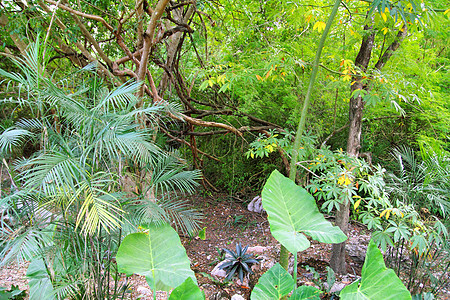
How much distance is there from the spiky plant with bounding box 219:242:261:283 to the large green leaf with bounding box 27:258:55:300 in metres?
1.53

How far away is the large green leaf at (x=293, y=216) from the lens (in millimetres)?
1199

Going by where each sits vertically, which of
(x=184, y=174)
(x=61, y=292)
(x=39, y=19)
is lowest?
(x=61, y=292)

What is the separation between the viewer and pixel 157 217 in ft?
5.54

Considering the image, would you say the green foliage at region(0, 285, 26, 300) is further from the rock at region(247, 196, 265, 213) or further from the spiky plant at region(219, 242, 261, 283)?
the rock at region(247, 196, 265, 213)

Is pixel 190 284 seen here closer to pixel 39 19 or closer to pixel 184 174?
pixel 184 174

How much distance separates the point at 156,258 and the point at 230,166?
367cm

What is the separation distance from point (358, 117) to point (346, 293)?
6.26 feet

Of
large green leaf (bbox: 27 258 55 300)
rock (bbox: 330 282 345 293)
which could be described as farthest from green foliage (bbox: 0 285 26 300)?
rock (bbox: 330 282 345 293)

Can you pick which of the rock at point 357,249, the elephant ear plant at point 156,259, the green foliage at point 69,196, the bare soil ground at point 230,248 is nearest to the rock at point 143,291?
the bare soil ground at point 230,248

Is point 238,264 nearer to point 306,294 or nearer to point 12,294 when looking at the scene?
point 306,294

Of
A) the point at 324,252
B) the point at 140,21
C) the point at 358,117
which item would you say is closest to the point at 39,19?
the point at 140,21

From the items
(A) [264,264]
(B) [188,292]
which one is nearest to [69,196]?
(B) [188,292]

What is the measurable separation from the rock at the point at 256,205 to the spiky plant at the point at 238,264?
1.63 meters

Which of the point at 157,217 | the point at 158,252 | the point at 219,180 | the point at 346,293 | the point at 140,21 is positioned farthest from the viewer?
the point at 219,180
